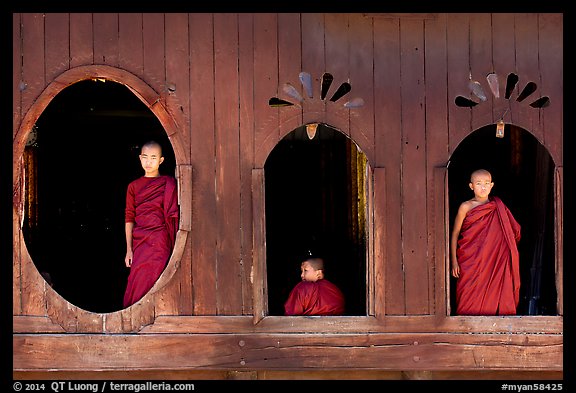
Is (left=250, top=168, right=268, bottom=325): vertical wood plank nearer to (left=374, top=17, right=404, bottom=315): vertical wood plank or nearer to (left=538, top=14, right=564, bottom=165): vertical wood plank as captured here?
(left=374, top=17, right=404, bottom=315): vertical wood plank

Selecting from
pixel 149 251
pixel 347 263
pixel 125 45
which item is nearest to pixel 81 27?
pixel 125 45

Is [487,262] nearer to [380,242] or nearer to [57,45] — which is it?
[380,242]

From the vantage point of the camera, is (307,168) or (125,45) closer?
(125,45)

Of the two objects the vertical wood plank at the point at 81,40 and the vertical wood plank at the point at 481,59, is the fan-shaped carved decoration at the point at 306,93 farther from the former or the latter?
the vertical wood plank at the point at 81,40

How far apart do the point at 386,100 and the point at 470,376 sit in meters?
2.07

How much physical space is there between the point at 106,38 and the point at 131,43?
0.58ft

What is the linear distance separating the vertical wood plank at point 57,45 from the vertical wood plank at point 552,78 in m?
3.30

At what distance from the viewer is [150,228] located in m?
7.57

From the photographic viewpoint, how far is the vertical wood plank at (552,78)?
726cm

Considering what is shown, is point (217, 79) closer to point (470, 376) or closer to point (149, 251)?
point (149, 251)

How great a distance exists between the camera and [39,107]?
7250 millimetres

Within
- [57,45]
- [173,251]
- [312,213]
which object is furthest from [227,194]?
[312,213]

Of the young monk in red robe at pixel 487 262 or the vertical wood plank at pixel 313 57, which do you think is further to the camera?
the young monk in red robe at pixel 487 262

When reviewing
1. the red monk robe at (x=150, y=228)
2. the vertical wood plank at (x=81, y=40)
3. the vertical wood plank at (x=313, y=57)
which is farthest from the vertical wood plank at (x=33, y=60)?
the vertical wood plank at (x=313, y=57)
